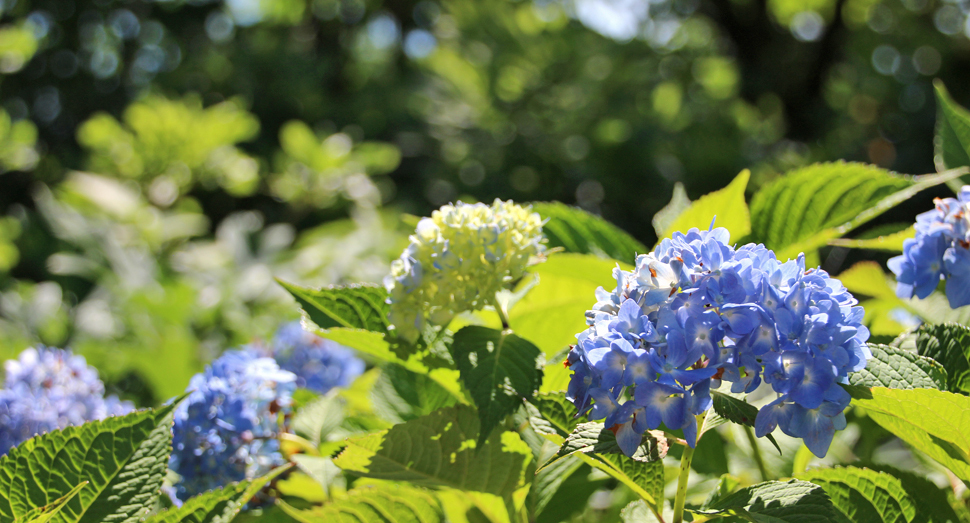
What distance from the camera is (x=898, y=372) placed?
1.88 feet

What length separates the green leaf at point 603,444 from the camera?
52 centimetres

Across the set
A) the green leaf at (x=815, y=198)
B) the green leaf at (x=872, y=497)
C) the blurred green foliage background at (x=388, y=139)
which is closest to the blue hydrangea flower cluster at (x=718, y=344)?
the green leaf at (x=872, y=497)

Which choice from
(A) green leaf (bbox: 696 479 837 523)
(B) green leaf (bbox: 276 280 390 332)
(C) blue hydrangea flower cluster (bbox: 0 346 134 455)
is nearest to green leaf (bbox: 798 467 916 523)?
(A) green leaf (bbox: 696 479 837 523)

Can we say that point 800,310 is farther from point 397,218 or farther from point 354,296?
point 397,218

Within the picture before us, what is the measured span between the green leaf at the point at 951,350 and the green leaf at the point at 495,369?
0.37 m

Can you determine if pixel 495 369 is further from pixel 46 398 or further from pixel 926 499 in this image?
pixel 46 398

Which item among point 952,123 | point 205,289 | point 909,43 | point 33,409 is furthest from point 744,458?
point 909,43

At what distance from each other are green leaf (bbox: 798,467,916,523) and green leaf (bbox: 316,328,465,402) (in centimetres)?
40

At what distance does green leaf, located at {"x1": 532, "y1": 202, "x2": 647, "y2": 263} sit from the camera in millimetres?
965

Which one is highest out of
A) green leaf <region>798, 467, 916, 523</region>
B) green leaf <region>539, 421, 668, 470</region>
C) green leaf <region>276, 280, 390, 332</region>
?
green leaf <region>276, 280, 390, 332</region>

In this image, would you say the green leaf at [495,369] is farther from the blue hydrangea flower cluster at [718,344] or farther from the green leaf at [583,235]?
the green leaf at [583,235]

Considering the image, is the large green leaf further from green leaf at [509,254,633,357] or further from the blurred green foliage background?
the blurred green foliage background

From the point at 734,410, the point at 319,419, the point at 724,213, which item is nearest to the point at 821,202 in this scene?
the point at 724,213

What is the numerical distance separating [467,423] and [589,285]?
31 cm
